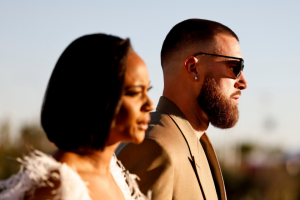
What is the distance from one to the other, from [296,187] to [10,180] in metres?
15.4

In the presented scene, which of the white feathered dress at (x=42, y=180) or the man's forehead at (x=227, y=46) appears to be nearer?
the white feathered dress at (x=42, y=180)

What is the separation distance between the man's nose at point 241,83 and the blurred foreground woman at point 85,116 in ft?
6.42

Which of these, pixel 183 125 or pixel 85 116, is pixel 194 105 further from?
pixel 85 116

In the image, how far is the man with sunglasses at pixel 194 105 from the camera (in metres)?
3.01

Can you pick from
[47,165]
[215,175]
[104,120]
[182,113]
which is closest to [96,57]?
[104,120]

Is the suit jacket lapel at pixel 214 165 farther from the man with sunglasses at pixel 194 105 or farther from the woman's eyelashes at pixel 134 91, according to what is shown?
the woman's eyelashes at pixel 134 91

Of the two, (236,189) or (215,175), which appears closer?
(215,175)

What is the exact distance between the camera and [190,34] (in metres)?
3.82

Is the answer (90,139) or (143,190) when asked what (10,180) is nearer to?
(90,139)


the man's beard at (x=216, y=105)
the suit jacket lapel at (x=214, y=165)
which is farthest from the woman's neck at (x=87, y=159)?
the suit jacket lapel at (x=214, y=165)

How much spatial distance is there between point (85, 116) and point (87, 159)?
257mm

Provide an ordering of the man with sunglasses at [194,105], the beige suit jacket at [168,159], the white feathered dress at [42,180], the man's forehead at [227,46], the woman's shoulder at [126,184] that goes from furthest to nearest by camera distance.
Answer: the man's forehead at [227,46], the man with sunglasses at [194,105], the beige suit jacket at [168,159], the woman's shoulder at [126,184], the white feathered dress at [42,180]

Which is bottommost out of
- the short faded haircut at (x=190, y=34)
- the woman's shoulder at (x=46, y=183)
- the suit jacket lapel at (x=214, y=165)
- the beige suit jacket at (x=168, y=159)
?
the suit jacket lapel at (x=214, y=165)

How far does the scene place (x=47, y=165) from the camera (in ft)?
6.12
